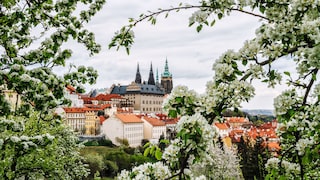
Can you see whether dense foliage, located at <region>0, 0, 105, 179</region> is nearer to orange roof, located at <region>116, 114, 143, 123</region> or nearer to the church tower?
orange roof, located at <region>116, 114, 143, 123</region>

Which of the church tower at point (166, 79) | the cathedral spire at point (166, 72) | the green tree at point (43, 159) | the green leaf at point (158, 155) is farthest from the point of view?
the cathedral spire at point (166, 72)

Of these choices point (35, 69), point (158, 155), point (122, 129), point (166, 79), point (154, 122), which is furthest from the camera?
point (166, 79)

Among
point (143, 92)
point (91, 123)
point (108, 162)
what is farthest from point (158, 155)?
point (143, 92)

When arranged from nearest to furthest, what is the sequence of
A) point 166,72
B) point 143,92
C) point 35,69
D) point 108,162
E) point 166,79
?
point 35,69, point 108,162, point 143,92, point 166,79, point 166,72

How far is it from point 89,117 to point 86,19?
8126 cm

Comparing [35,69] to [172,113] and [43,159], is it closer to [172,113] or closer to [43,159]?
[172,113]

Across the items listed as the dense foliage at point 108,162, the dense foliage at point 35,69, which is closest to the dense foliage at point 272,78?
the dense foliage at point 35,69

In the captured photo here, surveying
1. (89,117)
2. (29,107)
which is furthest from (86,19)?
(89,117)

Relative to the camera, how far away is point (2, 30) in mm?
3906

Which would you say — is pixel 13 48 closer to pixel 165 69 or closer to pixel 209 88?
pixel 209 88

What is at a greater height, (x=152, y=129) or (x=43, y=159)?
(x=43, y=159)

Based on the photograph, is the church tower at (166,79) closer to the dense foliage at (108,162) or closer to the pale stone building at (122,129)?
the pale stone building at (122,129)

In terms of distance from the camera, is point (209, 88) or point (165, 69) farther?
point (165, 69)

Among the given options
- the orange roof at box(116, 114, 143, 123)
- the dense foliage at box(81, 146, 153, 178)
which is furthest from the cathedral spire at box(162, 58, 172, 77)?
the dense foliage at box(81, 146, 153, 178)
